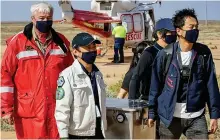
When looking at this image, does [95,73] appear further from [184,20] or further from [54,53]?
[184,20]

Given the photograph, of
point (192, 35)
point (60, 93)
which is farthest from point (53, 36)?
point (192, 35)

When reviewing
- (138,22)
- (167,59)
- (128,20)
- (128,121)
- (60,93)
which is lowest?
(138,22)

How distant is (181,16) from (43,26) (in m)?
A: 1.28

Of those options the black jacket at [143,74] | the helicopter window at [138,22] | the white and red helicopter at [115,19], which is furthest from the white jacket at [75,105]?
the helicopter window at [138,22]

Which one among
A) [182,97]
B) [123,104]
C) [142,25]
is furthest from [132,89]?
[142,25]

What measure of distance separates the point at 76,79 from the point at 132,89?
4.19ft

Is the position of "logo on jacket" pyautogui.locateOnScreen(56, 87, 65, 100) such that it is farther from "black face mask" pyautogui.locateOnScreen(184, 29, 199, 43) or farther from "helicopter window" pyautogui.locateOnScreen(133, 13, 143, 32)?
"helicopter window" pyautogui.locateOnScreen(133, 13, 143, 32)

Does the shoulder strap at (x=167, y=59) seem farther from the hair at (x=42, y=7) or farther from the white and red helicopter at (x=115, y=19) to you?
the white and red helicopter at (x=115, y=19)

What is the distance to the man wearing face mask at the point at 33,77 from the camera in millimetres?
4781

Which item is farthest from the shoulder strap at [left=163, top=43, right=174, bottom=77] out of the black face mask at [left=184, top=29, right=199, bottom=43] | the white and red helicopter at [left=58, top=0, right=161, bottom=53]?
the white and red helicopter at [left=58, top=0, right=161, bottom=53]

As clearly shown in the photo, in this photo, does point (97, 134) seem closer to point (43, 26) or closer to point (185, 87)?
point (185, 87)

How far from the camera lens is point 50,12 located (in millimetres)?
4871

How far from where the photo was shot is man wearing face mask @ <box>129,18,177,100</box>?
17.5 ft

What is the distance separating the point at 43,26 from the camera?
4.82 metres
